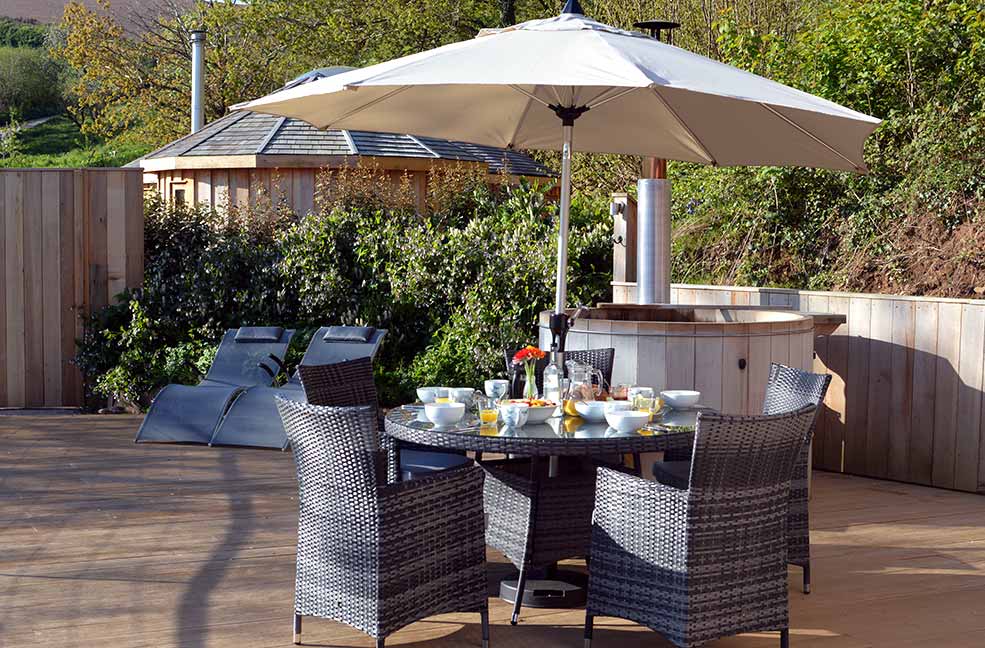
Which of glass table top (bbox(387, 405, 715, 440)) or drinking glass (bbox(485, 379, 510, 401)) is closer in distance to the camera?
glass table top (bbox(387, 405, 715, 440))

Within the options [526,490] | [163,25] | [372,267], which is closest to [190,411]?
[372,267]

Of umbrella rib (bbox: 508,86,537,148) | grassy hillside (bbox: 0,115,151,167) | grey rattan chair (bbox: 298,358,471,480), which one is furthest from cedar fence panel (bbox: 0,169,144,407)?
grassy hillside (bbox: 0,115,151,167)

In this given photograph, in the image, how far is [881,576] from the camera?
4715 mm

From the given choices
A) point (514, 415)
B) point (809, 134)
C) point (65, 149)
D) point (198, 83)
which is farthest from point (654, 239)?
point (65, 149)

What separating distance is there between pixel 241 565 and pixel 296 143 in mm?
7605

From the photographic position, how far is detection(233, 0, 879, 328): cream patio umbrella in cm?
401

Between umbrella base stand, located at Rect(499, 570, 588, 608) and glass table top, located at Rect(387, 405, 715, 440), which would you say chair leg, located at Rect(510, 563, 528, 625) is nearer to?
umbrella base stand, located at Rect(499, 570, 588, 608)

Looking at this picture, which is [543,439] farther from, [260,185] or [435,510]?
[260,185]

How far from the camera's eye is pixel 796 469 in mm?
4609

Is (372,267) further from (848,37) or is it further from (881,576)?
(881,576)

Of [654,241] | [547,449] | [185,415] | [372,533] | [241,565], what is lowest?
[241,565]

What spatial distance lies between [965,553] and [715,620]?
2.26m

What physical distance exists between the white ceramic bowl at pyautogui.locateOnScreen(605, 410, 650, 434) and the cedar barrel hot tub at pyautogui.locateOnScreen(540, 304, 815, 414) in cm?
168

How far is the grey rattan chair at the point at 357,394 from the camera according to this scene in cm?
454
